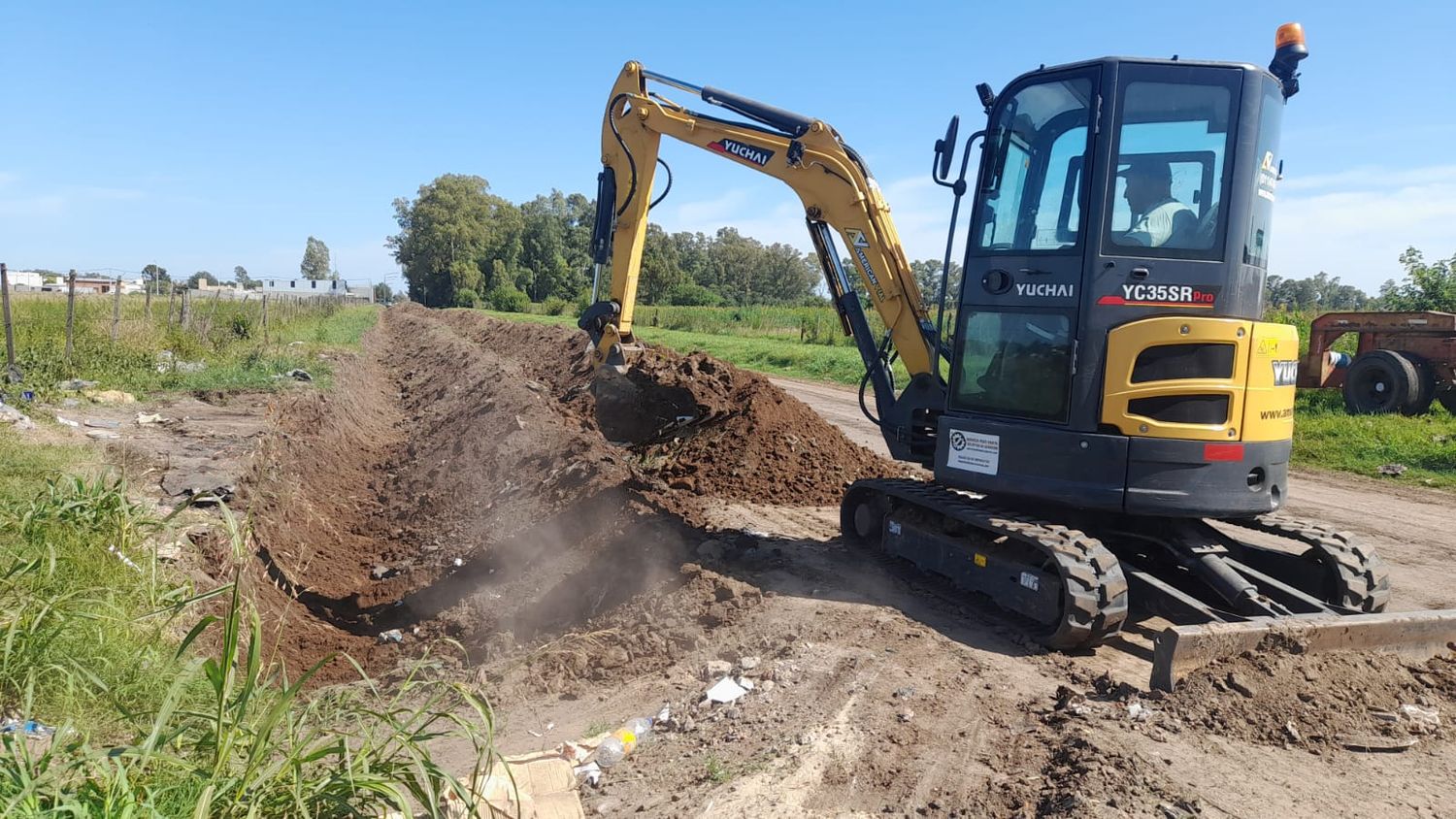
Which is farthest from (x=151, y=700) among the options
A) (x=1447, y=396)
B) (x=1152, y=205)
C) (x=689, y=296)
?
(x=689, y=296)

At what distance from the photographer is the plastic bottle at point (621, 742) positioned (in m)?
4.17

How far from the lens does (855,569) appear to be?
21.9 feet

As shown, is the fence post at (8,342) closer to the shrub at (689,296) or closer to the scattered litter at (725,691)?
the scattered litter at (725,691)

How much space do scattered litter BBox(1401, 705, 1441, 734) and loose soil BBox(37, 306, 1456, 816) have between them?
0.06 feet

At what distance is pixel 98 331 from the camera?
15977mm

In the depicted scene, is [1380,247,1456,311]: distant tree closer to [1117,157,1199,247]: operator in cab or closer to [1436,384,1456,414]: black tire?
[1436,384,1456,414]: black tire

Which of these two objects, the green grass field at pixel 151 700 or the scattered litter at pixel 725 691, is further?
the scattered litter at pixel 725 691

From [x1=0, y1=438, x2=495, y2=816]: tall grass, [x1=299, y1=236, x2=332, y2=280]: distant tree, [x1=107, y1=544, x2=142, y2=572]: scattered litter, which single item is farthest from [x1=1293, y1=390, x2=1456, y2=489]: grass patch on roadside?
[x1=299, y1=236, x2=332, y2=280]: distant tree

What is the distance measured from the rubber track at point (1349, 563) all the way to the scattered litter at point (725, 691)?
3072 millimetres

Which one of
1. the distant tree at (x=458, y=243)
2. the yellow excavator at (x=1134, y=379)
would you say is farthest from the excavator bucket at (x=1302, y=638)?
the distant tree at (x=458, y=243)

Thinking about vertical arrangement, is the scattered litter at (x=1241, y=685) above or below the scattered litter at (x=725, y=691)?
above

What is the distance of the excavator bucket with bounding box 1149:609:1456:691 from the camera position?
14.9 ft

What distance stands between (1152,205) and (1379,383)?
471 inches

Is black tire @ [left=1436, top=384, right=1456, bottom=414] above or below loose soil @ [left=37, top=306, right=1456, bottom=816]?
above
